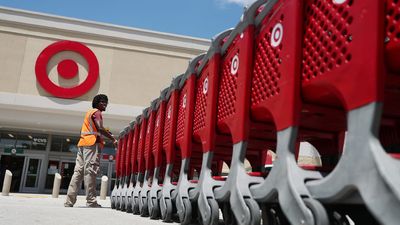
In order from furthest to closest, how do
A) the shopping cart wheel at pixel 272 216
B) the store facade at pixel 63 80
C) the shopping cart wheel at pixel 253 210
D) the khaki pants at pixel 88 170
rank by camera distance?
the store facade at pixel 63 80
the khaki pants at pixel 88 170
the shopping cart wheel at pixel 272 216
the shopping cart wheel at pixel 253 210

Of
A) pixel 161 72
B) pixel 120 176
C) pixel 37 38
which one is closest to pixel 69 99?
pixel 37 38

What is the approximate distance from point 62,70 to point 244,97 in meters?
16.1

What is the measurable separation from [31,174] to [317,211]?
731 inches

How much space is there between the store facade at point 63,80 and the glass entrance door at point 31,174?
0.04 meters

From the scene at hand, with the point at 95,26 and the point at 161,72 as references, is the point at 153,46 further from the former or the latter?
the point at 95,26

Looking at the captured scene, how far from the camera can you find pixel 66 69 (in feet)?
56.3

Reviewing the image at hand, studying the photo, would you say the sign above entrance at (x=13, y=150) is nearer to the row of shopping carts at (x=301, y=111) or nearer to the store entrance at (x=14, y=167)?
the store entrance at (x=14, y=167)

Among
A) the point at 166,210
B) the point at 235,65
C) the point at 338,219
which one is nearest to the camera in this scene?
the point at 338,219

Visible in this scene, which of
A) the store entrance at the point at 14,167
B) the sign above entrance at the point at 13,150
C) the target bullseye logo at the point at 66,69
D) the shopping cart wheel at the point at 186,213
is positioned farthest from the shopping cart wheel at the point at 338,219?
the sign above entrance at the point at 13,150

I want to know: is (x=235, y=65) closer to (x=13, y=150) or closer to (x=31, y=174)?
(x=31, y=174)

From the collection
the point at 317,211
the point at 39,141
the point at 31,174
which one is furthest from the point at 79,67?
the point at 317,211

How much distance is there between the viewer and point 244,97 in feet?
8.20

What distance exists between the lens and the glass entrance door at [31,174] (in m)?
17.4

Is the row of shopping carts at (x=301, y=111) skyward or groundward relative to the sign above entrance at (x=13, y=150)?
groundward
